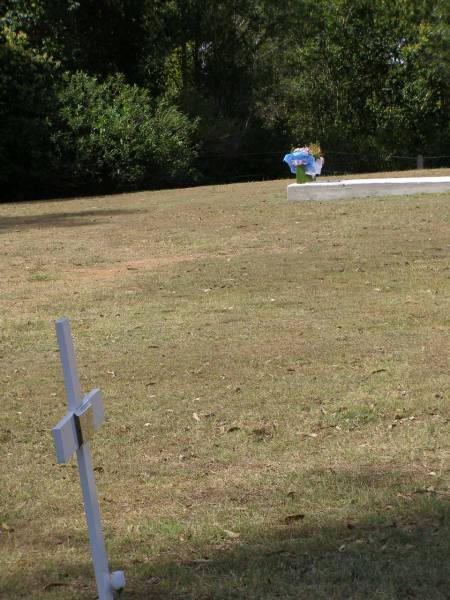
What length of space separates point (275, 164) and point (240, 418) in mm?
30886

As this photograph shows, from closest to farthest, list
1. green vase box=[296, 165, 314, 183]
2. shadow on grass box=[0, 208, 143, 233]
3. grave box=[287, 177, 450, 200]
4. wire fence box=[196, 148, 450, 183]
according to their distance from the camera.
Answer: shadow on grass box=[0, 208, 143, 233], grave box=[287, 177, 450, 200], green vase box=[296, 165, 314, 183], wire fence box=[196, 148, 450, 183]

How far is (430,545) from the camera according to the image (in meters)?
4.18

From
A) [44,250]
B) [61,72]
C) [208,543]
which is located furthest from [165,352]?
[61,72]

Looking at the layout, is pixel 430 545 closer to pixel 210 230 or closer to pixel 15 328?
pixel 15 328

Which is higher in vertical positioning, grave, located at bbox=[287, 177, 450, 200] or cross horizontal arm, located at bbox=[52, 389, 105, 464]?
cross horizontal arm, located at bbox=[52, 389, 105, 464]

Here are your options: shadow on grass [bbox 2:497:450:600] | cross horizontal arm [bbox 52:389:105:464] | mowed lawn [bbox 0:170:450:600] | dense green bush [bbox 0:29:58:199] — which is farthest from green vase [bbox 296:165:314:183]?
cross horizontal arm [bbox 52:389:105:464]

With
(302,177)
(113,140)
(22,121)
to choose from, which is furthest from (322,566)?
(22,121)

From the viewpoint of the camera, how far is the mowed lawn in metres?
4.21

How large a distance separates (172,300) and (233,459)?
5.16m

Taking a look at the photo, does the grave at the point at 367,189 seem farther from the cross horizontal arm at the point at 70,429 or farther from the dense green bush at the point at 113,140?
the cross horizontal arm at the point at 70,429

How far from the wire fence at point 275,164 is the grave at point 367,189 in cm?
1606

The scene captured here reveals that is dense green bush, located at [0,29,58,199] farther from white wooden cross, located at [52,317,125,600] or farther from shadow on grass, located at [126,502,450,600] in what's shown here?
white wooden cross, located at [52,317,125,600]

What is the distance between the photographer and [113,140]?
28.0 metres

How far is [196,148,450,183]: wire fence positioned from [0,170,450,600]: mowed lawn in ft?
70.3
